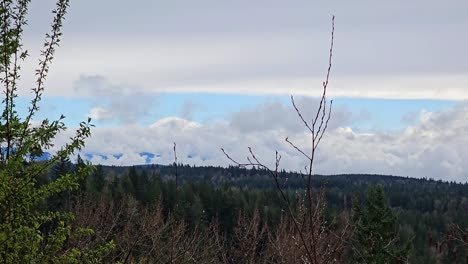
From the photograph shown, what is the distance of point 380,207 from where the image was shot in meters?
29.1

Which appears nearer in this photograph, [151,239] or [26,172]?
[26,172]

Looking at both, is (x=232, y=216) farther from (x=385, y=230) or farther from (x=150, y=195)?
(x=385, y=230)

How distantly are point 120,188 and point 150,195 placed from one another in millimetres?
3868

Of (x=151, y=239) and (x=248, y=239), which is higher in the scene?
(x=151, y=239)

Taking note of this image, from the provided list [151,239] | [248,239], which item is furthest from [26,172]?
[248,239]

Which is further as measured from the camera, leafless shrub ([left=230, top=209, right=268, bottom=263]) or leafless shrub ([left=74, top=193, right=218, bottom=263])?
leafless shrub ([left=230, top=209, right=268, bottom=263])

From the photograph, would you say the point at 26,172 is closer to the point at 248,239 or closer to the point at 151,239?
the point at 151,239

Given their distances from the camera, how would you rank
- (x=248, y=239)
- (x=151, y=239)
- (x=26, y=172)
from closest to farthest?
(x=26, y=172) → (x=151, y=239) → (x=248, y=239)

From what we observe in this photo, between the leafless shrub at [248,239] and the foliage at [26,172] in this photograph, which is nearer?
the foliage at [26,172]

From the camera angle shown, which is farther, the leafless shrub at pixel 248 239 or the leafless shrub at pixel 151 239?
the leafless shrub at pixel 248 239

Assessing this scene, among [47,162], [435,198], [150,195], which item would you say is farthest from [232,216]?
[435,198]

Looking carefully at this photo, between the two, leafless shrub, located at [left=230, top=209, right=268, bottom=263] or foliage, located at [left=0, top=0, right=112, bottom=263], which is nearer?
foliage, located at [left=0, top=0, right=112, bottom=263]

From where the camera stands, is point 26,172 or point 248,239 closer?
point 26,172

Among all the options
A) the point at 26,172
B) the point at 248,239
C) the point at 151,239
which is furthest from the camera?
the point at 248,239
